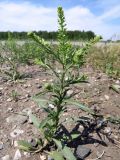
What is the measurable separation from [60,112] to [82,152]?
24.2 inches

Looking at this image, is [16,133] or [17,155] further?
[16,133]

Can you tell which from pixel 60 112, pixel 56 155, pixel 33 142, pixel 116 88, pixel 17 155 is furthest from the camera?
pixel 116 88

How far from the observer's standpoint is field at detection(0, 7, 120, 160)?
341cm

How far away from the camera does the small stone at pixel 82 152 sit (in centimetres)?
405

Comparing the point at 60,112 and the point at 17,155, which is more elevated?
the point at 60,112

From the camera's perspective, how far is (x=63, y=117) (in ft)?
15.4

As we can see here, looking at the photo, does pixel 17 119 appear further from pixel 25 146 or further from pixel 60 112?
pixel 60 112

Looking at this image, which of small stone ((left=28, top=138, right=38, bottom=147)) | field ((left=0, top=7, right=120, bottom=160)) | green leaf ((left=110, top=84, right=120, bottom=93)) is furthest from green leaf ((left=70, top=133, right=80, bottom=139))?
green leaf ((left=110, top=84, right=120, bottom=93))

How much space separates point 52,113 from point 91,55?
494 cm

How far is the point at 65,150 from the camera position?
3848 millimetres

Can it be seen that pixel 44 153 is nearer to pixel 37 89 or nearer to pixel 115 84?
pixel 37 89

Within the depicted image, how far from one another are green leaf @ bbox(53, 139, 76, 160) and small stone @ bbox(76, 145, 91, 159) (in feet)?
0.85

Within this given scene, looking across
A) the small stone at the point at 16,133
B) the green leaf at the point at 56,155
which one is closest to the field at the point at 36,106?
the small stone at the point at 16,133

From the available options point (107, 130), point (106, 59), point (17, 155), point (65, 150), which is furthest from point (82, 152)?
point (106, 59)
